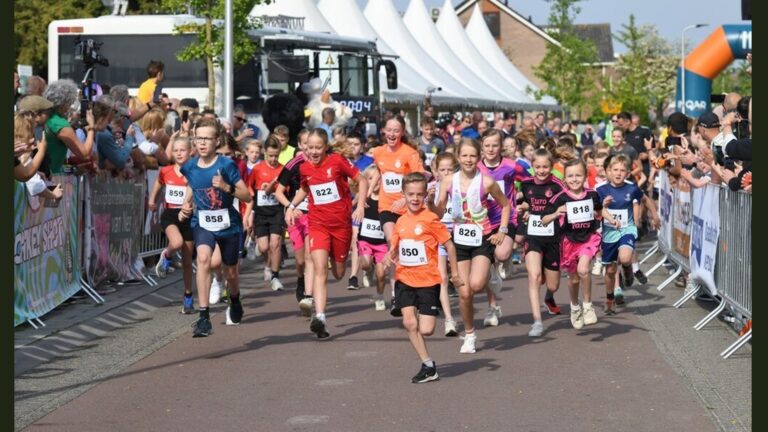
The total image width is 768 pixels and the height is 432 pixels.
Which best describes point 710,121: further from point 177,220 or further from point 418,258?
point 177,220

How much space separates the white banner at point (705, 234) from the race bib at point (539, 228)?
63.6 inches

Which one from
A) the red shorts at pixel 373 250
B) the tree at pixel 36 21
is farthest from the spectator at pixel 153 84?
the tree at pixel 36 21

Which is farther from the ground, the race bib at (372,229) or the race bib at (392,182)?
the race bib at (392,182)

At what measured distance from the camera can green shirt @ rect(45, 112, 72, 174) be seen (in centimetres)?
1307

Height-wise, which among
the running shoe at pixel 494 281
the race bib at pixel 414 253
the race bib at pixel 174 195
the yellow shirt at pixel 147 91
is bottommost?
the running shoe at pixel 494 281

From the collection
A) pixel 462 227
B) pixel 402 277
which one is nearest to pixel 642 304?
pixel 462 227

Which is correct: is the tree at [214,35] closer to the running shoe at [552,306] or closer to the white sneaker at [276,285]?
the white sneaker at [276,285]

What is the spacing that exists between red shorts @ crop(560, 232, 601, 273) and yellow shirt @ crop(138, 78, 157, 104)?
8.06 m

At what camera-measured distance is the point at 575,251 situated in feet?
42.1

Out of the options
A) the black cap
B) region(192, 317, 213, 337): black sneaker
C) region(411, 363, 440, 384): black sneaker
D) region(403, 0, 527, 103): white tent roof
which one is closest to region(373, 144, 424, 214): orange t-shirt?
region(192, 317, 213, 337): black sneaker

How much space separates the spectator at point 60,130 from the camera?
1305 cm

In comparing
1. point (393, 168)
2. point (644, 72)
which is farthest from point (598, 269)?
point (644, 72)

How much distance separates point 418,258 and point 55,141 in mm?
4634

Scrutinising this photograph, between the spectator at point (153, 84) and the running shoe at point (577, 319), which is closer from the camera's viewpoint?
the running shoe at point (577, 319)
